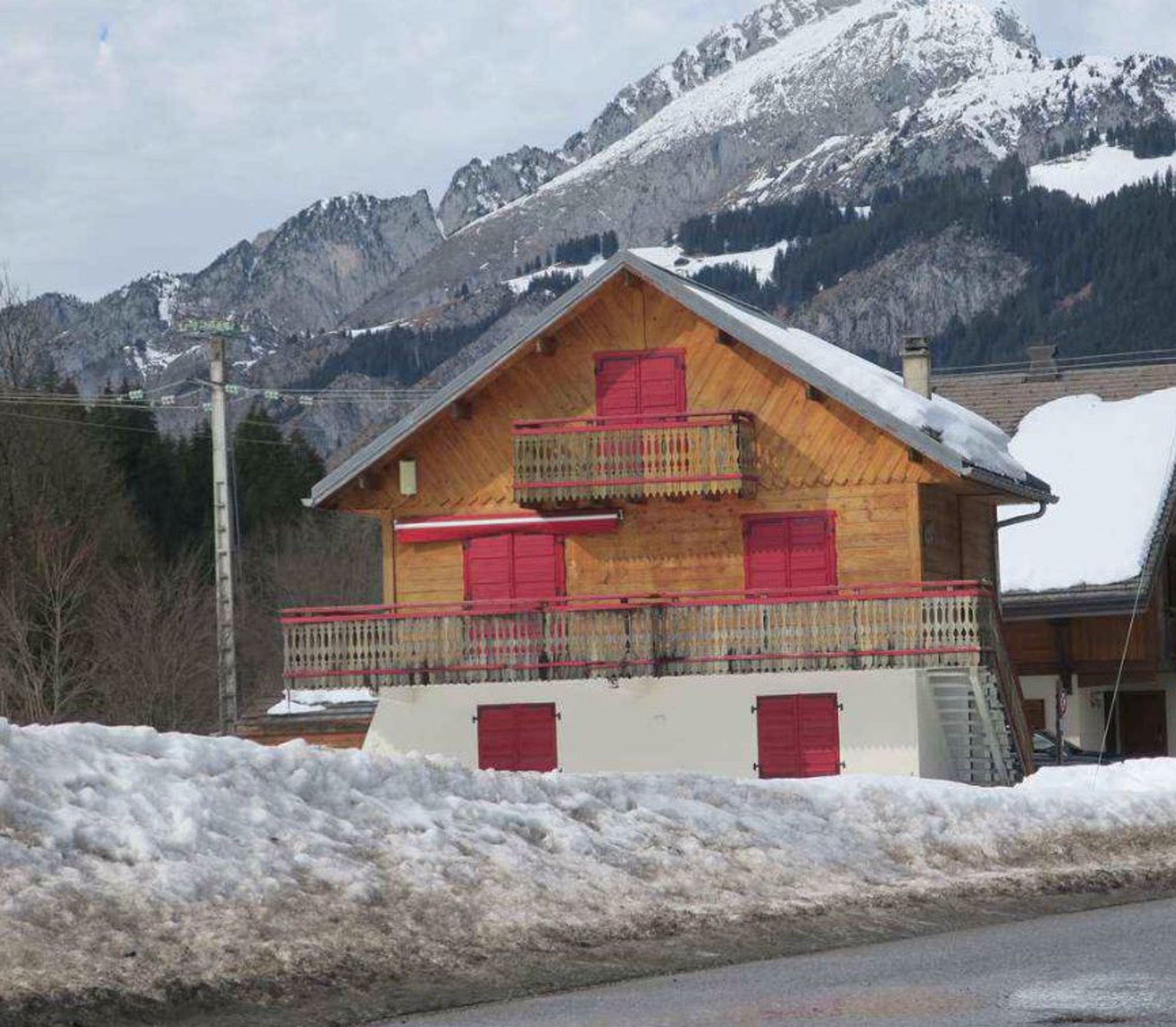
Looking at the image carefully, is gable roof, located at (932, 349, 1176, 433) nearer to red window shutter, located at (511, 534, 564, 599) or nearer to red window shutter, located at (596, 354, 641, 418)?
red window shutter, located at (596, 354, 641, 418)

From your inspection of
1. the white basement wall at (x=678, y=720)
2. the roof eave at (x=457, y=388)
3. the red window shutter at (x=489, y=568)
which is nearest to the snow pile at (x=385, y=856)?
the white basement wall at (x=678, y=720)

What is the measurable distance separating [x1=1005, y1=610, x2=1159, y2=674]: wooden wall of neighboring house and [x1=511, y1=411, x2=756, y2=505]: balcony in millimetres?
12417

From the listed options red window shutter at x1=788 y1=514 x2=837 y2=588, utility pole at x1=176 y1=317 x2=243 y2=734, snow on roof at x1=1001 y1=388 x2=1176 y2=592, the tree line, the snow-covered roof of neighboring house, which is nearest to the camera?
red window shutter at x1=788 y1=514 x2=837 y2=588

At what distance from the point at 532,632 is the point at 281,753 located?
18814 millimetres

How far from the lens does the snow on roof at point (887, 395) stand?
1400 inches

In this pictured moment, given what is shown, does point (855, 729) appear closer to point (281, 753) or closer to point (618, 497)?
point (618, 497)

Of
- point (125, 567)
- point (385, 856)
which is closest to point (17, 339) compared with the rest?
point (125, 567)

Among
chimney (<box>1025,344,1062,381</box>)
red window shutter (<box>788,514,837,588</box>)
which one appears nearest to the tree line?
red window shutter (<box>788,514,837,588</box>)

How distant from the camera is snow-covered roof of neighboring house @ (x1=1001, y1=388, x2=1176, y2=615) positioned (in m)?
45.1

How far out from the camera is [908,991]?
13.3m

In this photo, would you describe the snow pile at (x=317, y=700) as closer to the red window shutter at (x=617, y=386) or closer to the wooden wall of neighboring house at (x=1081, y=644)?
the red window shutter at (x=617, y=386)

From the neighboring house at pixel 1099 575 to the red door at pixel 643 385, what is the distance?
8.80 meters

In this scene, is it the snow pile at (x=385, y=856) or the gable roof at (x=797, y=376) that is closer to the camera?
the snow pile at (x=385, y=856)

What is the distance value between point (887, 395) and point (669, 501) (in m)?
3.70
